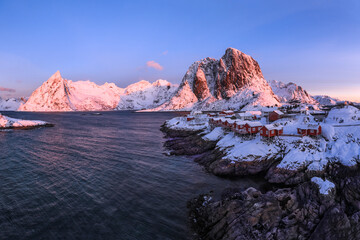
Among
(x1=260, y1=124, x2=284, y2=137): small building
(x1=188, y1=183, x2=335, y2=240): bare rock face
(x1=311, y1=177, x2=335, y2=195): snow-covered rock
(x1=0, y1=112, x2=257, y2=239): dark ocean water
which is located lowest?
(x1=0, y1=112, x2=257, y2=239): dark ocean water

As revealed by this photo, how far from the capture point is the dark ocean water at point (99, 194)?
17.6m

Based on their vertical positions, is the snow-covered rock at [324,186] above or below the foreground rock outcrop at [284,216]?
above

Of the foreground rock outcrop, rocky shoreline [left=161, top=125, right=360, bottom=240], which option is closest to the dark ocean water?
rocky shoreline [left=161, top=125, right=360, bottom=240]

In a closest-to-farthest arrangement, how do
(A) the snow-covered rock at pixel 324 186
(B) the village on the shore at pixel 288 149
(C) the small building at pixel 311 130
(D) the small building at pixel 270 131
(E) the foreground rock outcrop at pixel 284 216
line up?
(E) the foreground rock outcrop at pixel 284 216
(A) the snow-covered rock at pixel 324 186
(B) the village on the shore at pixel 288 149
(C) the small building at pixel 311 130
(D) the small building at pixel 270 131

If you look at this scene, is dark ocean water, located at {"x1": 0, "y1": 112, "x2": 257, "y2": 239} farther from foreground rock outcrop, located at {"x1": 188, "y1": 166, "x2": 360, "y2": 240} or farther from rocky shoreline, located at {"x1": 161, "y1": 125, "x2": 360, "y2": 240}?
foreground rock outcrop, located at {"x1": 188, "y1": 166, "x2": 360, "y2": 240}

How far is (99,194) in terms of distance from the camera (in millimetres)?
24141

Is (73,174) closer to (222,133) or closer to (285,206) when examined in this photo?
(285,206)

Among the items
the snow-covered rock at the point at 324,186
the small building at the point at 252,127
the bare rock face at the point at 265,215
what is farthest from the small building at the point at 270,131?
the bare rock face at the point at 265,215

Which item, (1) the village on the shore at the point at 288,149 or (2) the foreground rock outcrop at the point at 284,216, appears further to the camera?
(1) the village on the shore at the point at 288,149

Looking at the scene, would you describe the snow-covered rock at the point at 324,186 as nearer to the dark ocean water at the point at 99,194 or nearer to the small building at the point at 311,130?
the dark ocean water at the point at 99,194

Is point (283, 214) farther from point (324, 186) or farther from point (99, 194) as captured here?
point (99, 194)

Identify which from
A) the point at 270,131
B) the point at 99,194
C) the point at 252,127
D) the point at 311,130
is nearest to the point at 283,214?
the point at 99,194

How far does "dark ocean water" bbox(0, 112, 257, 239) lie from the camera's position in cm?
1762

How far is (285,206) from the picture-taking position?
57.6 ft
